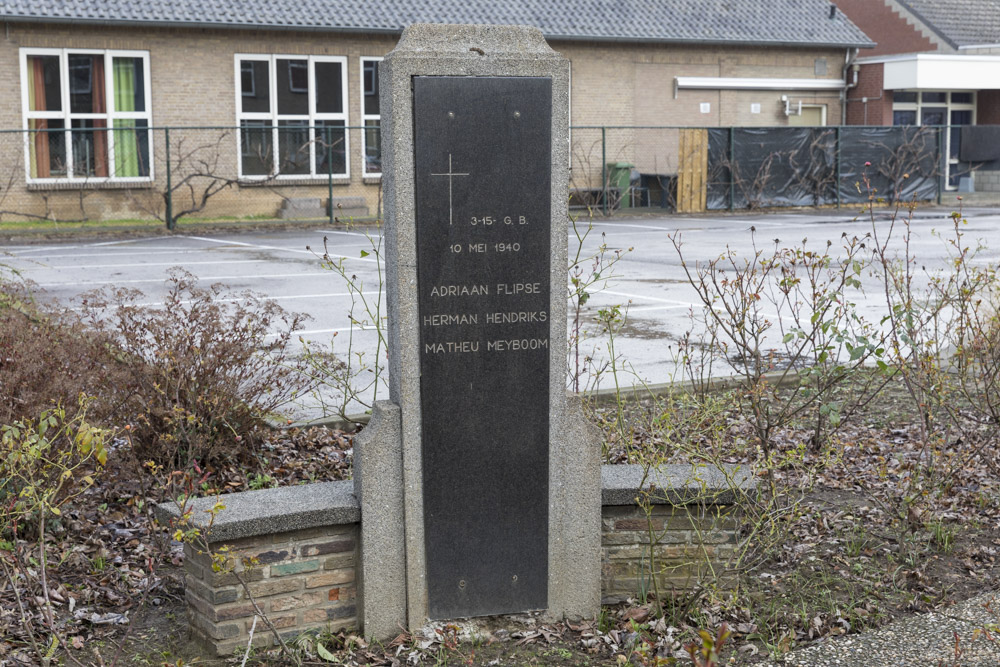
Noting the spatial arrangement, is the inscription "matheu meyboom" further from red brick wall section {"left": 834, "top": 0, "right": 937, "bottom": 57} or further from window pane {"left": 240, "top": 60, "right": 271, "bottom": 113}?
red brick wall section {"left": 834, "top": 0, "right": 937, "bottom": 57}

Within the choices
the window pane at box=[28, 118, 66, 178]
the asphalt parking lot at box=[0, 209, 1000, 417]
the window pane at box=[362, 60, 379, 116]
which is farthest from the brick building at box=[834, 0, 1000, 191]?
the window pane at box=[28, 118, 66, 178]

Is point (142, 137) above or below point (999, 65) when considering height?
below

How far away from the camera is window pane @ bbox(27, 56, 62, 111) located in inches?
1001

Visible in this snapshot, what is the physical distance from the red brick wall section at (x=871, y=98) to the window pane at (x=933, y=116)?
91.5 inches

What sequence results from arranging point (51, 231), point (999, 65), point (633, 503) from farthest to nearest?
point (999, 65) → point (51, 231) → point (633, 503)

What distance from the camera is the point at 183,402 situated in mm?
5672

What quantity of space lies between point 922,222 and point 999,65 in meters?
12.7

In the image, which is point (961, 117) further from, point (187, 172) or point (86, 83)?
point (86, 83)

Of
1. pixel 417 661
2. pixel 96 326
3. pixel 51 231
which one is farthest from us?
pixel 51 231

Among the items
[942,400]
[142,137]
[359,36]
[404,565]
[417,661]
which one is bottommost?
[417,661]

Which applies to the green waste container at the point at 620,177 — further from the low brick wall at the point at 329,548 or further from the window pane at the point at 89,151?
the low brick wall at the point at 329,548

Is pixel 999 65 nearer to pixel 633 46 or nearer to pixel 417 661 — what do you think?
pixel 633 46

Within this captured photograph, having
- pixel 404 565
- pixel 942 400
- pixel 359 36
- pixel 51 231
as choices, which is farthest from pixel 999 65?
pixel 404 565

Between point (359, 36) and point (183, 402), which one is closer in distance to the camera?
point (183, 402)
